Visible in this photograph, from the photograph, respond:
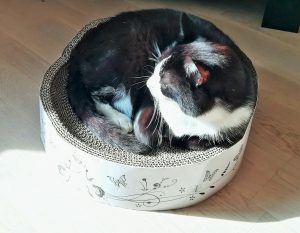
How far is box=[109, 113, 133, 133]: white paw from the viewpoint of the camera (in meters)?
1.12

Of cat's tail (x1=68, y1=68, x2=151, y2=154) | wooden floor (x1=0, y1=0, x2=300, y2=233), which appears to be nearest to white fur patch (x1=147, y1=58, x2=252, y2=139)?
cat's tail (x1=68, y1=68, x2=151, y2=154)

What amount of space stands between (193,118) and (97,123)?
0.25 m

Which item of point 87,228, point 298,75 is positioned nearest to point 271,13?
point 298,75

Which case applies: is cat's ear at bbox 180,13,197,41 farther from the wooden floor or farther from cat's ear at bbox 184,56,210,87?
the wooden floor

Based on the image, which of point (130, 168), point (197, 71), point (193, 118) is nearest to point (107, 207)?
point (130, 168)

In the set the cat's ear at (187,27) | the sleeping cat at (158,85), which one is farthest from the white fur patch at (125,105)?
the cat's ear at (187,27)

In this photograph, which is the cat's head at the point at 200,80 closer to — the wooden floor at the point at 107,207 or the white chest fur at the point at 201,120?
the white chest fur at the point at 201,120

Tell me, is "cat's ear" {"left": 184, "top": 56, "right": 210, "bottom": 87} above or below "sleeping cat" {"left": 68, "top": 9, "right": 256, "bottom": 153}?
above

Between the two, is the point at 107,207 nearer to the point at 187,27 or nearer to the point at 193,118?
the point at 193,118

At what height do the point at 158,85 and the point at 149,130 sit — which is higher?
the point at 158,85

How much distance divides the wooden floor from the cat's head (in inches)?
11.2

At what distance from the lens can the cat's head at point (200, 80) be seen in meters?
0.93

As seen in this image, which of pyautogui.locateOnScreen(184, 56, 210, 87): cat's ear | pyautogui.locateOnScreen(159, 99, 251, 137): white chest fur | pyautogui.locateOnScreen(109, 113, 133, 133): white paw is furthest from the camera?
pyautogui.locateOnScreen(109, 113, 133, 133): white paw

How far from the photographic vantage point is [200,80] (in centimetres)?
91
